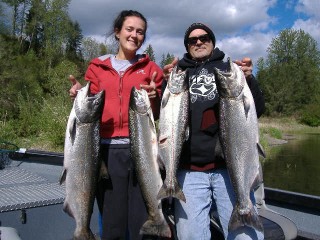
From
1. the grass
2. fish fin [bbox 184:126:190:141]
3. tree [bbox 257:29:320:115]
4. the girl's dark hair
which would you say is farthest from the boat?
tree [bbox 257:29:320:115]

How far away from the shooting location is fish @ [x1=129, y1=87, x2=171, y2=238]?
4.00 metres

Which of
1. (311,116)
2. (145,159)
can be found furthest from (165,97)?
(311,116)

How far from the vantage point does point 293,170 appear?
21984 mm

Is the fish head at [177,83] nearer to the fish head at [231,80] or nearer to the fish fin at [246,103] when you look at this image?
the fish head at [231,80]

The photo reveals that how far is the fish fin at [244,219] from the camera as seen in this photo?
12.5 ft

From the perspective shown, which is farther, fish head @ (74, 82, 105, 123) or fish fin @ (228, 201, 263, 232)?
fish head @ (74, 82, 105, 123)

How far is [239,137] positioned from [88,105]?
145 centimetres

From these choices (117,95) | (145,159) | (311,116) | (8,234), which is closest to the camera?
(8,234)

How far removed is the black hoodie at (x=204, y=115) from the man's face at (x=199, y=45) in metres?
0.06

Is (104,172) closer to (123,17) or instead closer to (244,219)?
Result: (244,219)

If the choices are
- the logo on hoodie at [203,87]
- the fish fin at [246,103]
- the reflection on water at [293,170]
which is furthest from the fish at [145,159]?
the reflection on water at [293,170]

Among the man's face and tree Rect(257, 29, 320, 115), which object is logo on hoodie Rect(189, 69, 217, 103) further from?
tree Rect(257, 29, 320, 115)

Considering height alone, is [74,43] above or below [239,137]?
above

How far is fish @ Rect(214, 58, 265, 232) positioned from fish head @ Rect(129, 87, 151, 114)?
687 millimetres
